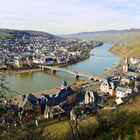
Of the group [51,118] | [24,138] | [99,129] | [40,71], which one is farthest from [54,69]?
[24,138]

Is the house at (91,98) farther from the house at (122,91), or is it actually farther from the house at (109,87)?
the house at (109,87)

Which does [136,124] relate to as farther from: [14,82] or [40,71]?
[40,71]

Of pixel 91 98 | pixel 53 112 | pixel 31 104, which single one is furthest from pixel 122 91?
pixel 31 104

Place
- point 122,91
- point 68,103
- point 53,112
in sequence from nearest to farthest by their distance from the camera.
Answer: point 53,112, point 68,103, point 122,91

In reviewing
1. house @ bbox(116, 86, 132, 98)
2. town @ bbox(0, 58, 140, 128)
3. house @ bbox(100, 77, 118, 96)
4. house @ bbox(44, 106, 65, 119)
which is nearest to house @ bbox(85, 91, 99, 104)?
town @ bbox(0, 58, 140, 128)

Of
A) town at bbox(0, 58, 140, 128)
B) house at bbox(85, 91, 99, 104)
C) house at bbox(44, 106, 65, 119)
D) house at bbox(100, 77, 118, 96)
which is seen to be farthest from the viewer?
house at bbox(100, 77, 118, 96)

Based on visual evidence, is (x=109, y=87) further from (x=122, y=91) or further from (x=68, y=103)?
(x=68, y=103)

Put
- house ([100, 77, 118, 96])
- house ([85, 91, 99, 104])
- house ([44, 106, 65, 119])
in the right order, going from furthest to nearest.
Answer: house ([100, 77, 118, 96]) < house ([85, 91, 99, 104]) < house ([44, 106, 65, 119])

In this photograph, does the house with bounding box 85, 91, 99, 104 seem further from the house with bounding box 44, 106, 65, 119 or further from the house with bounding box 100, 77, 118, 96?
the house with bounding box 100, 77, 118, 96

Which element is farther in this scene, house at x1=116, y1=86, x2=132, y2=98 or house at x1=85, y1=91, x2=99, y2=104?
house at x1=116, y1=86, x2=132, y2=98

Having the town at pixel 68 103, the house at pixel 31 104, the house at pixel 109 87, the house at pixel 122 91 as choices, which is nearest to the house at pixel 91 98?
the town at pixel 68 103

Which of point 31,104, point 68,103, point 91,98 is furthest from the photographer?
Answer: point 91,98
